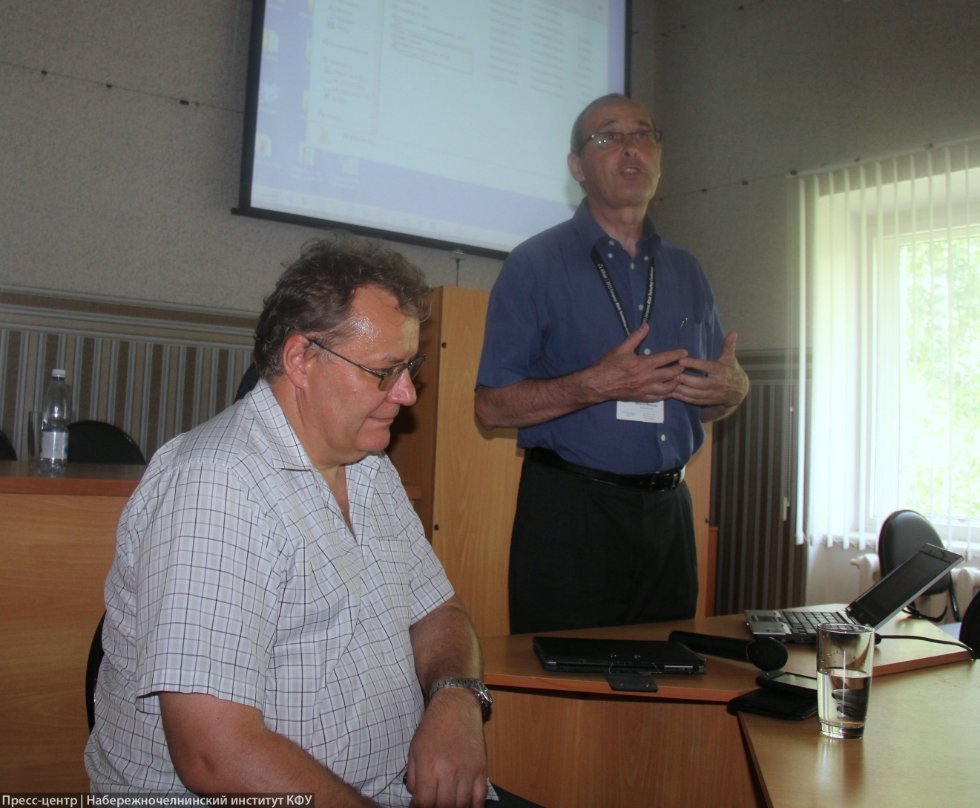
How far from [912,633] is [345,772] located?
1167 mm

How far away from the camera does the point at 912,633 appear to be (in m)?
1.61

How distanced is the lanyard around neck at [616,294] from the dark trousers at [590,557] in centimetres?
42

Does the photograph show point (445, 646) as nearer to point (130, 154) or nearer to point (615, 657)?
point (615, 657)

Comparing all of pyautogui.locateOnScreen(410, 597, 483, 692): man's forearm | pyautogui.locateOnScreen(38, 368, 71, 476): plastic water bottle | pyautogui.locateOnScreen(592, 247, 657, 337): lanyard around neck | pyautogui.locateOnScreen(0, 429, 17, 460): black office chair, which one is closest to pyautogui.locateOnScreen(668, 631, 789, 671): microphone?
pyautogui.locateOnScreen(410, 597, 483, 692): man's forearm

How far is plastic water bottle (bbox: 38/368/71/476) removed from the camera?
2320 millimetres

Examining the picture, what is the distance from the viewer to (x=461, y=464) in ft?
9.63

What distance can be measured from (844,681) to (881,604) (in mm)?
557

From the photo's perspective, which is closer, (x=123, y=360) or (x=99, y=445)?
(x=99, y=445)

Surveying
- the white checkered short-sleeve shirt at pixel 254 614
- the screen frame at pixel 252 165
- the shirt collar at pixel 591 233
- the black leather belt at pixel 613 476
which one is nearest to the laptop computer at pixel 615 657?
the white checkered short-sleeve shirt at pixel 254 614

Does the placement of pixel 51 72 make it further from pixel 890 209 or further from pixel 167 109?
pixel 890 209

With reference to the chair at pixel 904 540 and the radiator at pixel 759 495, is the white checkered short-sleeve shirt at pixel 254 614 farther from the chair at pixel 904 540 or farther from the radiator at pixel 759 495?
the radiator at pixel 759 495

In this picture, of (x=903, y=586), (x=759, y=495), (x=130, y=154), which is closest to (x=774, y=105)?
(x=759, y=495)

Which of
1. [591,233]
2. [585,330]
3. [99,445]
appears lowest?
[99,445]

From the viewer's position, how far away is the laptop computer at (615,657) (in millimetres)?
1264
